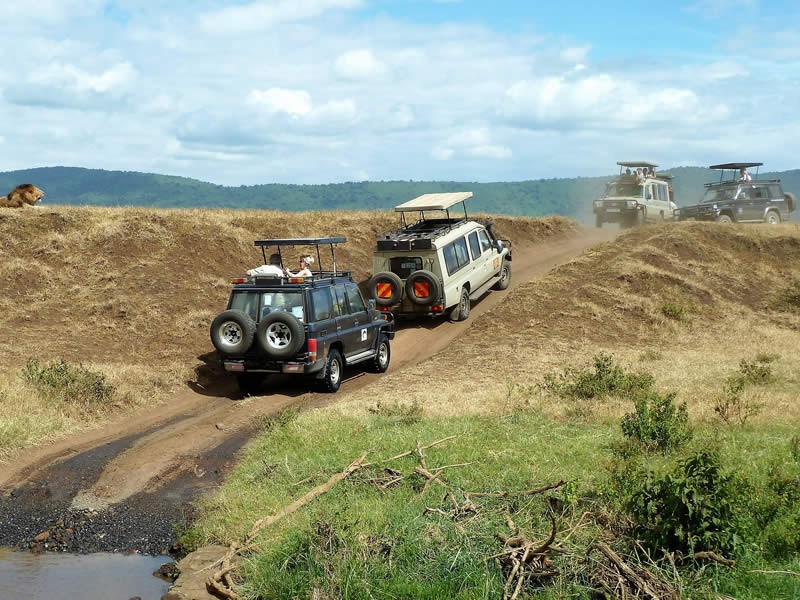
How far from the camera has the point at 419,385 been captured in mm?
14984

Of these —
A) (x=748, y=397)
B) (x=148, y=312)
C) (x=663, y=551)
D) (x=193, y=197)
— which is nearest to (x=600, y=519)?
(x=663, y=551)

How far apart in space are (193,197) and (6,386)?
509 ft

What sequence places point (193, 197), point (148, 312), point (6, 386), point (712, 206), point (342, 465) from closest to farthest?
point (342, 465), point (6, 386), point (148, 312), point (712, 206), point (193, 197)

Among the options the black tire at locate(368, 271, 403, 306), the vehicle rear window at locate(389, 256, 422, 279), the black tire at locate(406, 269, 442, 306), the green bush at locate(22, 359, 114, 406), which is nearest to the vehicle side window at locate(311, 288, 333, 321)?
the green bush at locate(22, 359, 114, 406)

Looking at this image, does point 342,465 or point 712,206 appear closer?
point 342,465

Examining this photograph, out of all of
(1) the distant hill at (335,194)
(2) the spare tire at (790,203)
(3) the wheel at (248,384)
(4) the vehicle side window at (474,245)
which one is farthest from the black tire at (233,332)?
(1) the distant hill at (335,194)

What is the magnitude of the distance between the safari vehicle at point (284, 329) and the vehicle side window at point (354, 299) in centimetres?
28

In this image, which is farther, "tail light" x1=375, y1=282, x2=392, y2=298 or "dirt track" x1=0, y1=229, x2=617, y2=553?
"tail light" x1=375, y1=282, x2=392, y2=298

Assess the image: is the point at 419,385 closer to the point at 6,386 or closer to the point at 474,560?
the point at 6,386

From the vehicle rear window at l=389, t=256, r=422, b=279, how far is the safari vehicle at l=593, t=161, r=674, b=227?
577 inches

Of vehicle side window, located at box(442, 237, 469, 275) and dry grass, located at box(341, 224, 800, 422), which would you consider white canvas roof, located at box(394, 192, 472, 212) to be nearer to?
vehicle side window, located at box(442, 237, 469, 275)

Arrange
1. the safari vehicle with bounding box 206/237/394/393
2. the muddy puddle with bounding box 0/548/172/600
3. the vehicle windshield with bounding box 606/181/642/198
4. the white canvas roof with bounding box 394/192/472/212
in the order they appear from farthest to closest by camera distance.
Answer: the vehicle windshield with bounding box 606/181/642/198 < the white canvas roof with bounding box 394/192/472/212 < the safari vehicle with bounding box 206/237/394/393 < the muddy puddle with bounding box 0/548/172/600

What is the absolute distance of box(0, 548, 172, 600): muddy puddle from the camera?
755cm

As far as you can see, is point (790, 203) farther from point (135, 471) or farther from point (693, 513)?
point (135, 471)
